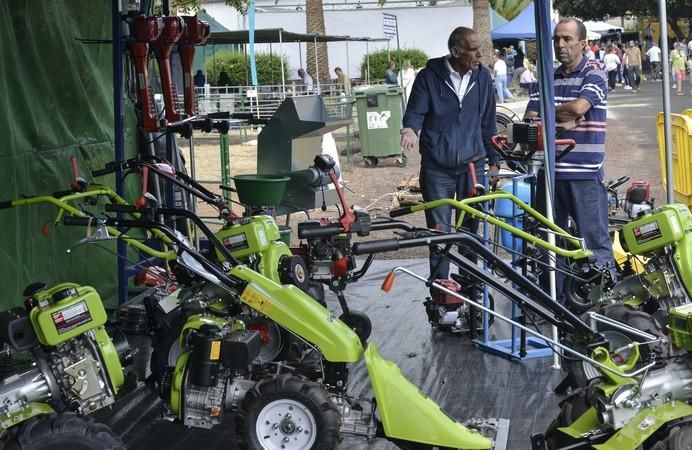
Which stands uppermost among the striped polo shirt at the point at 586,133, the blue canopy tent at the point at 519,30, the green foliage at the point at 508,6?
the green foliage at the point at 508,6

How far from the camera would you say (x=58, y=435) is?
3.95 m

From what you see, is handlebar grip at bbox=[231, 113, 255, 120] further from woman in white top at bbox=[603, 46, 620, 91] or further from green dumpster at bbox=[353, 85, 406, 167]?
woman in white top at bbox=[603, 46, 620, 91]

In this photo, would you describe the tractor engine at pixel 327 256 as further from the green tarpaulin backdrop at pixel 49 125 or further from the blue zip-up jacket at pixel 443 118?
the green tarpaulin backdrop at pixel 49 125

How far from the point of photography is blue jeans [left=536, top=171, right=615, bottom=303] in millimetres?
6836

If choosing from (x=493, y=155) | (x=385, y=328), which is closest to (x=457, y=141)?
(x=493, y=155)

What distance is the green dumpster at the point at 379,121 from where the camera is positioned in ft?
59.9

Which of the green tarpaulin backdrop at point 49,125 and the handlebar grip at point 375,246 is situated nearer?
the handlebar grip at point 375,246

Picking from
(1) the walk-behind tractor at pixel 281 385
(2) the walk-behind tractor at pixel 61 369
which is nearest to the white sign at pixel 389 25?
(1) the walk-behind tractor at pixel 281 385

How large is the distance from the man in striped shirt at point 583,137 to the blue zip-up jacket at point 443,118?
626mm

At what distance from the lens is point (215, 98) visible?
21.8 m

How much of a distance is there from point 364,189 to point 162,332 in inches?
422

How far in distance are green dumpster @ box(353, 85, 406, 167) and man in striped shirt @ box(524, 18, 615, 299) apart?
11291 mm

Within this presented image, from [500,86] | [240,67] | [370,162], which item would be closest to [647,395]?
[370,162]

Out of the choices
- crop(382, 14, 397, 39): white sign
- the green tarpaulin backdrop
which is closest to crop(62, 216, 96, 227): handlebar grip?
the green tarpaulin backdrop
